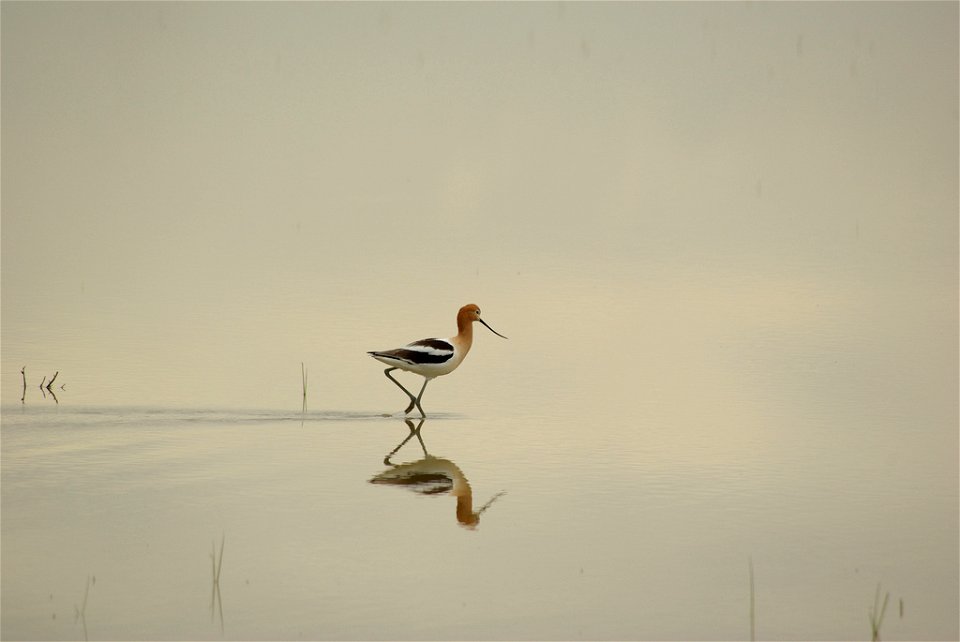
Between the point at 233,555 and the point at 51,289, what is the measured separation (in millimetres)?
9266

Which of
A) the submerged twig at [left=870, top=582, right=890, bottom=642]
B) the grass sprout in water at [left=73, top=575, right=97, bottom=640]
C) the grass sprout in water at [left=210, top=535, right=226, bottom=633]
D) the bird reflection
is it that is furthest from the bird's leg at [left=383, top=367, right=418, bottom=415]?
the submerged twig at [left=870, top=582, right=890, bottom=642]

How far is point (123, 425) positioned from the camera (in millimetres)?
10211

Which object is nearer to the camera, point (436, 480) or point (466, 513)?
point (466, 513)

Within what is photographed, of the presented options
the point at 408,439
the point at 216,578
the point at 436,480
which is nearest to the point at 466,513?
the point at 436,480

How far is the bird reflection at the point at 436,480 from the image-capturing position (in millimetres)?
8172

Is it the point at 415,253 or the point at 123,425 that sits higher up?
the point at 415,253

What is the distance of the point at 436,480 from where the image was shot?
→ 902 cm

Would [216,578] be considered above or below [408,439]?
below

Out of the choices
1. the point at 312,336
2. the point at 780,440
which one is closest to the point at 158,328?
the point at 312,336

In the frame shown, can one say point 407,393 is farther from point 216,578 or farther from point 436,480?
point 216,578

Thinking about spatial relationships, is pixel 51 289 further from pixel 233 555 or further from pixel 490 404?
pixel 233 555

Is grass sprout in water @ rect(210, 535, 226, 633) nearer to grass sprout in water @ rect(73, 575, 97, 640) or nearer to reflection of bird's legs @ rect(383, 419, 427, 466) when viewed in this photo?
grass sprout in water @ rect(73, 575, 97, 640)

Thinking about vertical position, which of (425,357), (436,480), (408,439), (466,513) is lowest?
(466,513)

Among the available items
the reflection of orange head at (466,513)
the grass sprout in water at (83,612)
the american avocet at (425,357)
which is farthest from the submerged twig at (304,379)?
the grass sprout in water at (83,612)
